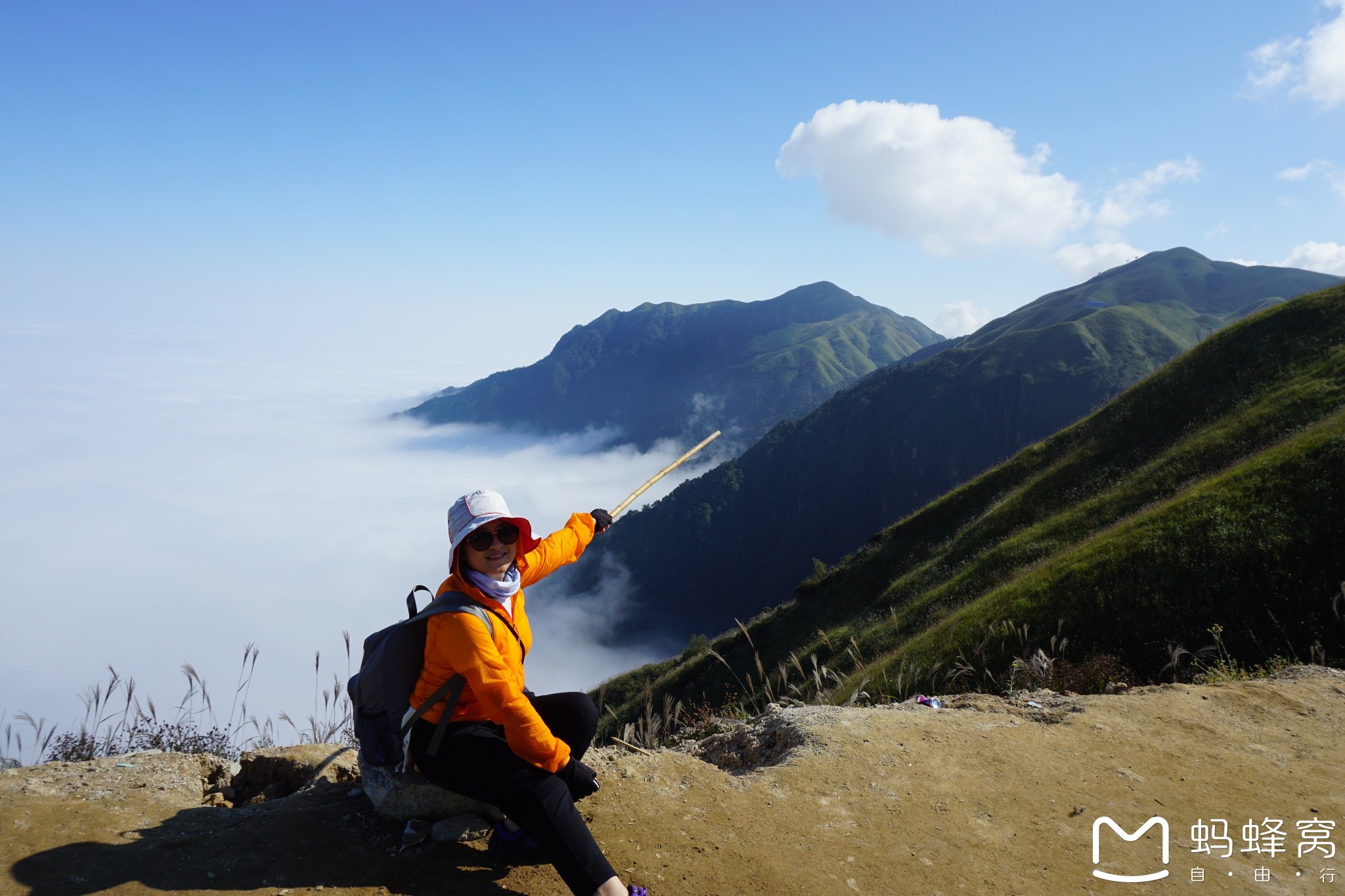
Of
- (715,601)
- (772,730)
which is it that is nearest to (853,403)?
(715,601)

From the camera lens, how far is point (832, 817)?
507 centimetres

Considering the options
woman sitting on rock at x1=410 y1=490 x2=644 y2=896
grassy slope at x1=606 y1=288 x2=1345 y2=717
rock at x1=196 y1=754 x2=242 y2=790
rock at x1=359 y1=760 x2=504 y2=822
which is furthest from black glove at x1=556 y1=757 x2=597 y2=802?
rock at x1=196 y1=754 x2=242 y2=790

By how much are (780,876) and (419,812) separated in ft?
8.30

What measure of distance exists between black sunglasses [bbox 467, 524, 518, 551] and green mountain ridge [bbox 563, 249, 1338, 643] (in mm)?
134464

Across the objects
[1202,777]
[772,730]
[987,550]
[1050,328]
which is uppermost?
[1050,328]

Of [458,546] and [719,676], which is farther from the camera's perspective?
[719,676]

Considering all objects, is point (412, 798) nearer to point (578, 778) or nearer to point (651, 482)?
point (578, 778)

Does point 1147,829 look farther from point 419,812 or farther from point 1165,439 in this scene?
point 1165,439

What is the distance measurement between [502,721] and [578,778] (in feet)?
2.59

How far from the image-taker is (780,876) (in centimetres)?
438

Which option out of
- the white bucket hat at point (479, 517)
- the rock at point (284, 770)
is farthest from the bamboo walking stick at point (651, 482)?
the rock at point (284, 770)

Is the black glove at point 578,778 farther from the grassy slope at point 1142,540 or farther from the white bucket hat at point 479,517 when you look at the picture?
the grassy slope at point 1142,540

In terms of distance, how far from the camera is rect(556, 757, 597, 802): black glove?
448 centimetres

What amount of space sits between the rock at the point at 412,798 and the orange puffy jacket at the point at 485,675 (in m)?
0.71
